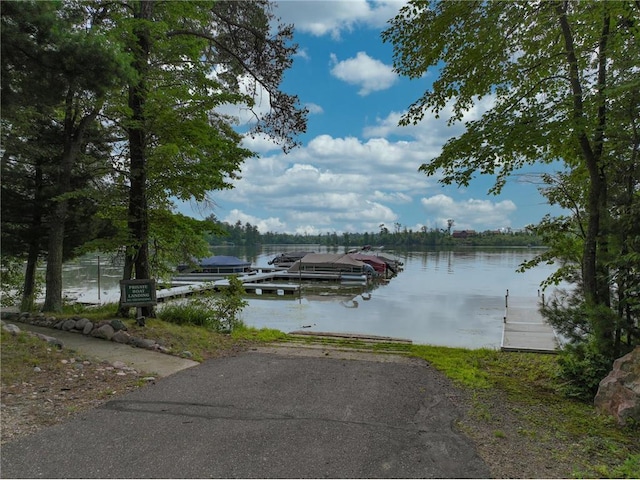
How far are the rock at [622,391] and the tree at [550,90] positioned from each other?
534 millimetres

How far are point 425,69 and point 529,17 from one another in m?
1.45

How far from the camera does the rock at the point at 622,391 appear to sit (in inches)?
143

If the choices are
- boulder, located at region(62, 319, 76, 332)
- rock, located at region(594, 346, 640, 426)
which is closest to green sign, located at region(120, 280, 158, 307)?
boulder, located at region(62, 319, 76, 332)

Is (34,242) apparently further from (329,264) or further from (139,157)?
(329,264)

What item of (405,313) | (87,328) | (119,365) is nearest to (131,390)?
(119,365)

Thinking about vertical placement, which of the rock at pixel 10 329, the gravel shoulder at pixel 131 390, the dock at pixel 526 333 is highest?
the rock at pixel 10 329

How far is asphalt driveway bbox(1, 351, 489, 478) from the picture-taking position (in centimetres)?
272

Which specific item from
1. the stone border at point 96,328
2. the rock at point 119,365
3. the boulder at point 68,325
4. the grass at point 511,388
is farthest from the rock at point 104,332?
the rock at point 119,365

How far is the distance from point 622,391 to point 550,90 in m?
3.90

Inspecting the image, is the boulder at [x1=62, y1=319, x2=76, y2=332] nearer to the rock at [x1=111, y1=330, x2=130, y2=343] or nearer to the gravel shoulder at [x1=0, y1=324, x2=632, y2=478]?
the rock at [x1=111, y1=330, x2=130, y2=343]

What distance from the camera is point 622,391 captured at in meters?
3.84

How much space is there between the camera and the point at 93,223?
9320mm

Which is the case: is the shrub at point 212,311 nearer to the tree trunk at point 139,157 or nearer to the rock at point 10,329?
the tree trunk at point 139,157

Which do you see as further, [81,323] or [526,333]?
[526,333]
